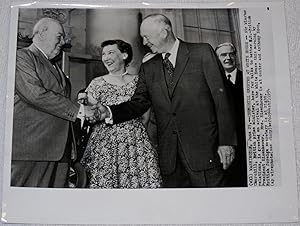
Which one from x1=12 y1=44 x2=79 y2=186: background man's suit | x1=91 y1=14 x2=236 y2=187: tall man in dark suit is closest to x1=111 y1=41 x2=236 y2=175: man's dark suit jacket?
x1=91 y1=14 x2=236 y2=187: tall man in dark suit

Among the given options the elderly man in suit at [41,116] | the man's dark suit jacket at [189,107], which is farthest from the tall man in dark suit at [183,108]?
the elderly man in suit at [41,116]

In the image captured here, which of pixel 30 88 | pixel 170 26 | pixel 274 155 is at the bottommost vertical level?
pixel 274 155

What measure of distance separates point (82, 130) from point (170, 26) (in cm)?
Result: 35

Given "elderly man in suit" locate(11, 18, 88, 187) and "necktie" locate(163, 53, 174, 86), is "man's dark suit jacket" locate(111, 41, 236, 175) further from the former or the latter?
"elderly man in suit" locate(11, 18, 88, 187)

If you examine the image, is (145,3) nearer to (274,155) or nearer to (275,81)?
(275,81)

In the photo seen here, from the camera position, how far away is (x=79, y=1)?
102 cm

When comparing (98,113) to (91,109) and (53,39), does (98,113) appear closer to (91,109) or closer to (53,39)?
(91,109)

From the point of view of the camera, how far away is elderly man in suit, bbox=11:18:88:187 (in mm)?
935

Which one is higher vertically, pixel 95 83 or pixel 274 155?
pixel 95 83

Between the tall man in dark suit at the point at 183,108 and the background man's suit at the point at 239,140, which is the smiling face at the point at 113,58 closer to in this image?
the tall man in dark suit at the point at 183,108

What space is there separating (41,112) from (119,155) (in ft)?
0.71

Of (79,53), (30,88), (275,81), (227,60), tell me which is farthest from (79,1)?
(275,81)

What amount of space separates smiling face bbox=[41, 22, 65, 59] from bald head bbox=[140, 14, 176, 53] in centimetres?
21

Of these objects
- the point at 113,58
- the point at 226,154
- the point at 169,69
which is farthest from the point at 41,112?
the point at 226,154
